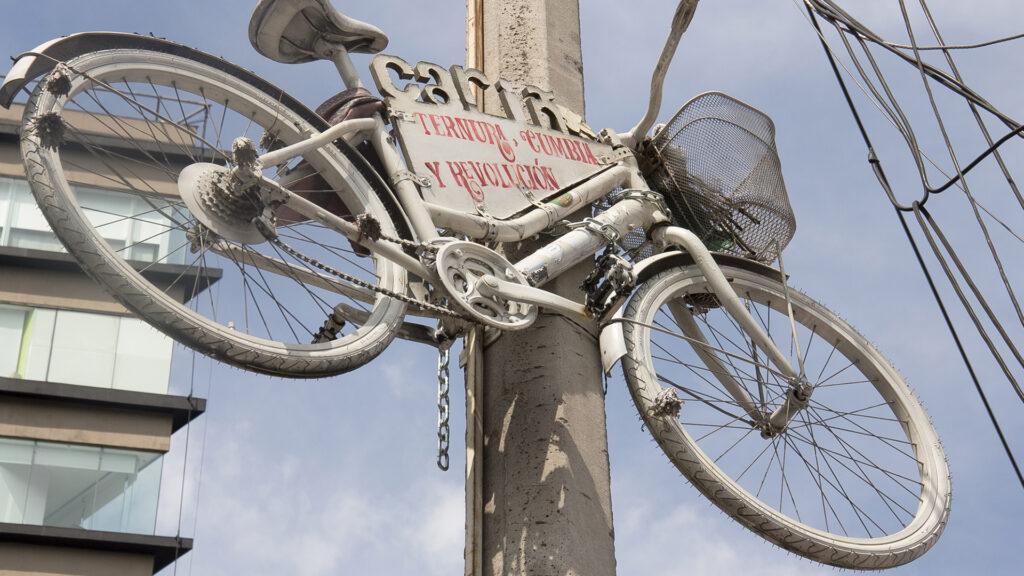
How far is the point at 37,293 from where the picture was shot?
96.1 ft

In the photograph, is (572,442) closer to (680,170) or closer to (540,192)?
(540,192)

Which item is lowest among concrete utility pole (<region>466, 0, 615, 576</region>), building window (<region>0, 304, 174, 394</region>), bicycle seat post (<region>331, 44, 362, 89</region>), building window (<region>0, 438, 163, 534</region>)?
concrete utility pole (<region>466, 0, 615, 576</region>)

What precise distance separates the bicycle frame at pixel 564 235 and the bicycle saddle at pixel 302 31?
0.11 meters

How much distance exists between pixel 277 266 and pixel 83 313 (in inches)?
897

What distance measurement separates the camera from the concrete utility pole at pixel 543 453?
8.12 metres

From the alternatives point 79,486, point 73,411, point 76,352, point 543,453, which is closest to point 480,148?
point 543,453

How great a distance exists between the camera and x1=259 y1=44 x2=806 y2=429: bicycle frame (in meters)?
8.11

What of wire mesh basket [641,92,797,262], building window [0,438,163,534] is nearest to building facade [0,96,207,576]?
building window [0,438,163,534]

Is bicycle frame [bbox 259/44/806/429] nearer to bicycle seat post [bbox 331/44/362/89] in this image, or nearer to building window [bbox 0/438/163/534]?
bicycle seat post [bbox 331/44/362/89]

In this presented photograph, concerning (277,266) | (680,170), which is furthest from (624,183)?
(277,266)

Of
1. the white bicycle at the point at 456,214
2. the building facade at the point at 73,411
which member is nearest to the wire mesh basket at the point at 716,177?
the white bicycle at the point at 456,214

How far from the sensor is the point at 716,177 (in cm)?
1034

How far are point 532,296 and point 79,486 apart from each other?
20722mm

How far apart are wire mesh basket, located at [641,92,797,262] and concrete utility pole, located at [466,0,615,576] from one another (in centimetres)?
109
